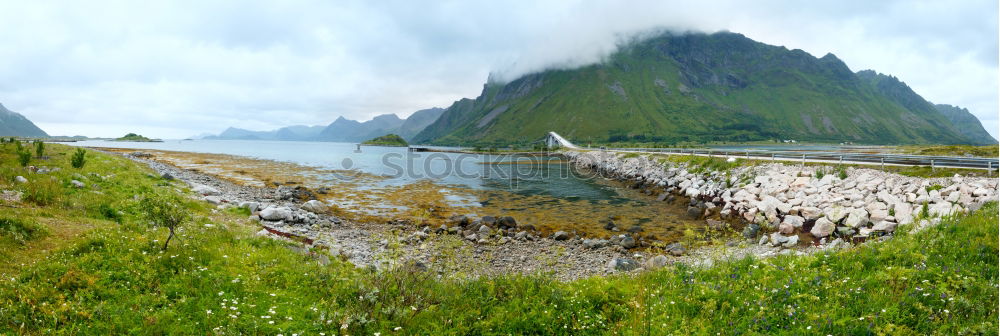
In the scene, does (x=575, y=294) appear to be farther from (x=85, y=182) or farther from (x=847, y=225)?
(x=85, y=182)

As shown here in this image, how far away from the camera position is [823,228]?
18203mm

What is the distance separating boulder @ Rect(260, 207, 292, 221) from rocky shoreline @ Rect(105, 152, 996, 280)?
46 mm

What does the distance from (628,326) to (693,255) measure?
1031cm

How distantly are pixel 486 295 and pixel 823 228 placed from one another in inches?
733

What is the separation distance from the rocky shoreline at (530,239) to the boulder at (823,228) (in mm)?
616

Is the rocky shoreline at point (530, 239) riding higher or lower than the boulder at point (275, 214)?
lower

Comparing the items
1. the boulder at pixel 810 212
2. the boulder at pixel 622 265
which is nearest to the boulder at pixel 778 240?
the boulder at pixel 810 212

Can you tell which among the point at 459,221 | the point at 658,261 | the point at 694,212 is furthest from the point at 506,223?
the point at 694,212

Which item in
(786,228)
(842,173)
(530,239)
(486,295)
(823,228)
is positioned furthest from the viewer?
(842,173)

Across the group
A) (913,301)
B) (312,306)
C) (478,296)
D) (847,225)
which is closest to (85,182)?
(312,306)

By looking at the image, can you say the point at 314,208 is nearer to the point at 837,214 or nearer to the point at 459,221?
the point at 459,221

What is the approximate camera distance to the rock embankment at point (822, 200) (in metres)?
17.2

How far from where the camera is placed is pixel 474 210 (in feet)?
91.6

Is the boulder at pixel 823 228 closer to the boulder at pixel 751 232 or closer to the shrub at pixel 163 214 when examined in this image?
the boulder at pixel 751 232
